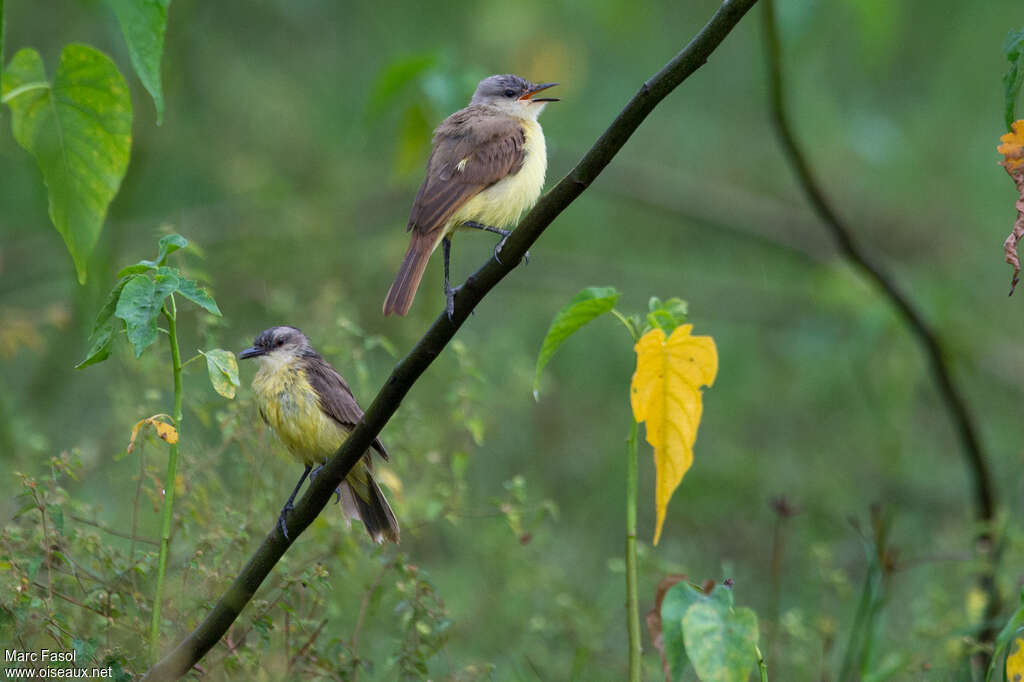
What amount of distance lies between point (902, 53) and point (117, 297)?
24.6 feet

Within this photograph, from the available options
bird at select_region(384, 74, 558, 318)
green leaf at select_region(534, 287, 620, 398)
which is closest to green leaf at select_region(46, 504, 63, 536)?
bird at select_region(384, 74, 558, 318)

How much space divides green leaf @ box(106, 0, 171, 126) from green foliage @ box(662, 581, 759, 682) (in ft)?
4.71

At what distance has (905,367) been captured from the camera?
652 cm

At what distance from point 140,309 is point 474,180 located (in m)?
1.51

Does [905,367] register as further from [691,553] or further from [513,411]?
[513,411]

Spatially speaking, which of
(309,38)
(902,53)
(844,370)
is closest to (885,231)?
(902,53)

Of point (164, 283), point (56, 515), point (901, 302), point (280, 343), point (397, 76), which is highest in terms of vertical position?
point (397, 76)

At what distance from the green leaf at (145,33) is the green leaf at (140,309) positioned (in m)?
0.38

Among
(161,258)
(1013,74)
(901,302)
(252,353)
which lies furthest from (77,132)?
(901,302)

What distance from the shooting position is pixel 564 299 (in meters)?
8.91

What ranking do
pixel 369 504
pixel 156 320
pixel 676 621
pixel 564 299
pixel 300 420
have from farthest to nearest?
1. pixel 564 299
2. pixel 300 420
3. pixel 369 504
4. pixel 676 621
5. pixel 156 320

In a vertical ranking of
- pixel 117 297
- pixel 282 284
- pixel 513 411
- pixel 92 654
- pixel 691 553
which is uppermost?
pixel 282 284

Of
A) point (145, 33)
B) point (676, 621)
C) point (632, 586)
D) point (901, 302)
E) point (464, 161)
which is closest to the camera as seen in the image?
point (145, 33)

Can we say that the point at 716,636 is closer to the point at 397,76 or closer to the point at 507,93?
the point at 397,76
